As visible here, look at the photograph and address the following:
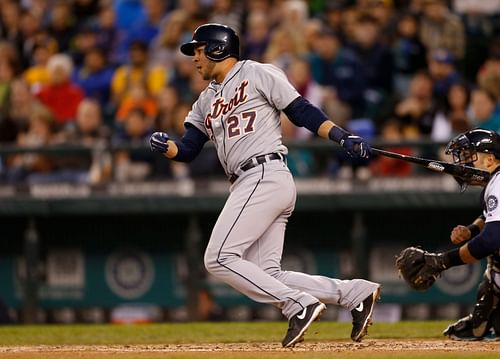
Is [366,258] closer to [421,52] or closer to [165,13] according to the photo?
[421,52]

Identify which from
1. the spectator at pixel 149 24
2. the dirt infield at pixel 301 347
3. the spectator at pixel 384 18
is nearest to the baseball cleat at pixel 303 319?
the dirt infield at pixel 301 347

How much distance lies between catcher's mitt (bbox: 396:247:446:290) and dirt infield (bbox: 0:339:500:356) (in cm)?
39

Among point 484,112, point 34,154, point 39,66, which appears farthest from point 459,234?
point 39,66

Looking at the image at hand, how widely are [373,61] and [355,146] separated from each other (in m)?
5.69

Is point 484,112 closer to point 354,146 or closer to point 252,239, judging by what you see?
point 354,146

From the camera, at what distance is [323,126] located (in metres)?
7.02

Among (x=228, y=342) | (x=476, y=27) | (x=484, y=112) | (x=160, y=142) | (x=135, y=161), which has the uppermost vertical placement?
Answer: (x=476, y=27)

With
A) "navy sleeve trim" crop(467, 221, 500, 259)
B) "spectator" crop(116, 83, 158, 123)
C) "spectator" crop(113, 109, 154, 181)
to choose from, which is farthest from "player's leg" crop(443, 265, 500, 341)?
"spectator" crop(116, 83, 158, 123)

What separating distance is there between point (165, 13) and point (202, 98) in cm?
701

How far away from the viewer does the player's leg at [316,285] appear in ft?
23.5

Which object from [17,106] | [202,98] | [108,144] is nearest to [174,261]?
[108,144]

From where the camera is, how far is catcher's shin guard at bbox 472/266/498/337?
25.1 ft

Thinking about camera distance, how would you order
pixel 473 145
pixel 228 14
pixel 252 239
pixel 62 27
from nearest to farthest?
pixel 252 239
pixel 473 145
pixel 228 14
pixel 62 27

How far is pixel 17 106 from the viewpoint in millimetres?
13195
